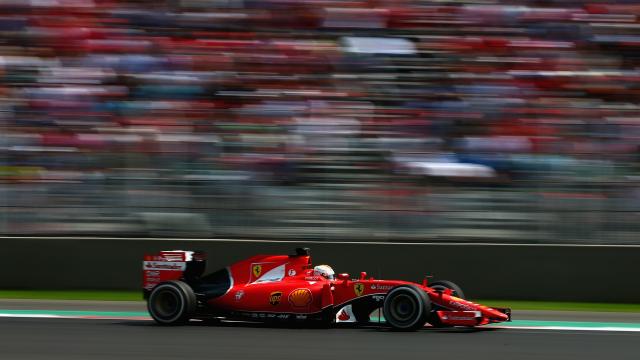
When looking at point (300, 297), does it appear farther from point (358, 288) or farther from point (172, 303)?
point (172, 303)

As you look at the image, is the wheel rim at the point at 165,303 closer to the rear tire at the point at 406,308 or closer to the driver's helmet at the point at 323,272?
the driver's helmet at the point at 323,272

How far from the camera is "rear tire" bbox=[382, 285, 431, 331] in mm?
7645

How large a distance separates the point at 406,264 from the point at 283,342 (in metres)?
3.90

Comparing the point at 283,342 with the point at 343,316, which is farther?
the point at 343,316

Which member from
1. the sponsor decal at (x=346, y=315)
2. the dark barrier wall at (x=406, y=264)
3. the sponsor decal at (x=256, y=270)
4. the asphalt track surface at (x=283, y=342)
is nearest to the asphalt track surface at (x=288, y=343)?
the asphalt track surface at (x=283, y=342)

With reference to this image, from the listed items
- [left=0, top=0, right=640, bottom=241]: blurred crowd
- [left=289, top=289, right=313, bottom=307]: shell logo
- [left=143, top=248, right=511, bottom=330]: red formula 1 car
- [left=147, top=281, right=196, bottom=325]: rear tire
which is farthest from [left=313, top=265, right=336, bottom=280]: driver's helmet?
[left=0, top=0, right=640, bottom=241]: blurred crowd

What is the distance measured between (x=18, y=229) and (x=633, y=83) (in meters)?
8.51

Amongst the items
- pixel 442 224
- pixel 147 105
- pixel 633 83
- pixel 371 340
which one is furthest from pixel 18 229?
pixel 633 83

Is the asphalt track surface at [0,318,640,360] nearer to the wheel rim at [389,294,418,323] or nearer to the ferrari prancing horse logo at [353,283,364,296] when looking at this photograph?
the wheel rim at [389,294,418,323]

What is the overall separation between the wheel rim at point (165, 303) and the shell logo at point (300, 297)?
3.72 ft

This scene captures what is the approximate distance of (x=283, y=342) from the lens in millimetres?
7289

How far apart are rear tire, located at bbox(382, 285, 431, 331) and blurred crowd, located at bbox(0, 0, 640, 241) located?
322 centimetres

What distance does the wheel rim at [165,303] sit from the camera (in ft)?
27.7

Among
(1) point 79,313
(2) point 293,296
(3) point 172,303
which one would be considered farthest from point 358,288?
(1) point 79,313
